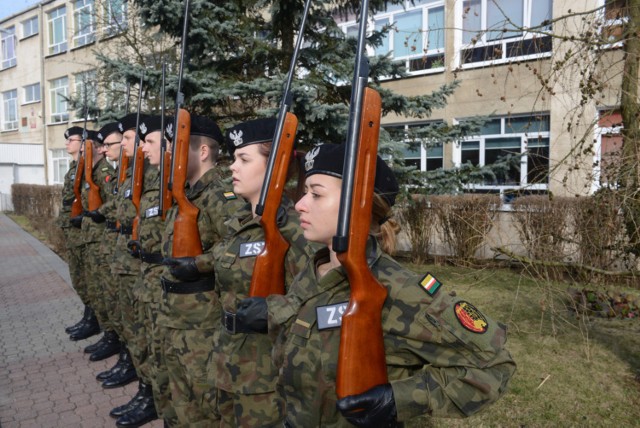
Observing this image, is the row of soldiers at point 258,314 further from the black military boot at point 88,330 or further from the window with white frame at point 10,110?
the window with white frame at point 10,110

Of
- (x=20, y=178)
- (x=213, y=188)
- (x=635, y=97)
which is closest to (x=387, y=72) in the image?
(x=635, y=97)

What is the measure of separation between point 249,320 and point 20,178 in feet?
106

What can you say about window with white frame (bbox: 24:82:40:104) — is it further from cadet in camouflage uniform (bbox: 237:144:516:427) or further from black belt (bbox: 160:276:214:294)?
cadet in camouflage uniform (bbox: 237:144:516:427)

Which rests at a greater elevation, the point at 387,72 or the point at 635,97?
the point at 387,72

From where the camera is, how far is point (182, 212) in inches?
129

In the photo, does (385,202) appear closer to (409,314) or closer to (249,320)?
(409,314)

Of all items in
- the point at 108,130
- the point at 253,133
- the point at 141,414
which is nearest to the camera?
the point at 253,133

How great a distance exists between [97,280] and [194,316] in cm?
303

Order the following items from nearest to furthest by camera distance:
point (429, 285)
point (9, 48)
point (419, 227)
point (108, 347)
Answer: point (429, 285)
point (108, 347)
point (419, 227)
point (9, 48)

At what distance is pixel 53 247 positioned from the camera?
45.3ft

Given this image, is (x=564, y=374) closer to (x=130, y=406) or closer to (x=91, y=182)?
(x=130, y=406)

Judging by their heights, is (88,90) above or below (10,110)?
below

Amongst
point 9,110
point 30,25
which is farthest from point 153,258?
point 9,110

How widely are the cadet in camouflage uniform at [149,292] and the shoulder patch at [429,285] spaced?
7.43 feet
